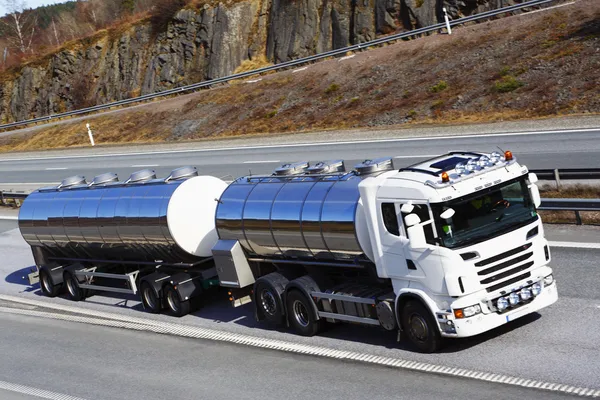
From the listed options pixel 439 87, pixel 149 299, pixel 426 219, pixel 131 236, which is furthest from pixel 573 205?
pixel 439 87

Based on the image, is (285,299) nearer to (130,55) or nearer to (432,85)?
(432,85)

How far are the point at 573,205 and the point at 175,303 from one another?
28.8 ft

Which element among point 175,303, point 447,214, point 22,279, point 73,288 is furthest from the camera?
point 22,279

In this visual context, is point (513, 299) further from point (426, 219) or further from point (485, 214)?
point (426, 219)

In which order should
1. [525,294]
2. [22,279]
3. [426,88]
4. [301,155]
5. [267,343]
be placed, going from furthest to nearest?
[426,88]
[301,155]
[22,279]
[267,343]
[525,294]

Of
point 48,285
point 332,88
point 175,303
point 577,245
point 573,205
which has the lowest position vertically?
point 577,245

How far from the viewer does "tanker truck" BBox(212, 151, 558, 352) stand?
38.1 ft

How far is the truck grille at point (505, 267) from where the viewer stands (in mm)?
11594

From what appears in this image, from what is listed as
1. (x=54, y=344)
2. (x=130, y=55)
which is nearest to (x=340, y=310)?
(x=54, y=344)

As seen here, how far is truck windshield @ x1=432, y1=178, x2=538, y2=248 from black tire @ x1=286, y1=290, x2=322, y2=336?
3.37 metres

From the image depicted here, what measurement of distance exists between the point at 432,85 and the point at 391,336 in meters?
27.7

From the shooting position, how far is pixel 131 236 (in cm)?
1842

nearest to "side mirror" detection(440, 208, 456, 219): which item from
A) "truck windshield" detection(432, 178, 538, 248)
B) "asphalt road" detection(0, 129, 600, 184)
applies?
"truck windshield" detection(432, 178, 538, 248)

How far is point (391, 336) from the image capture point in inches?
535
